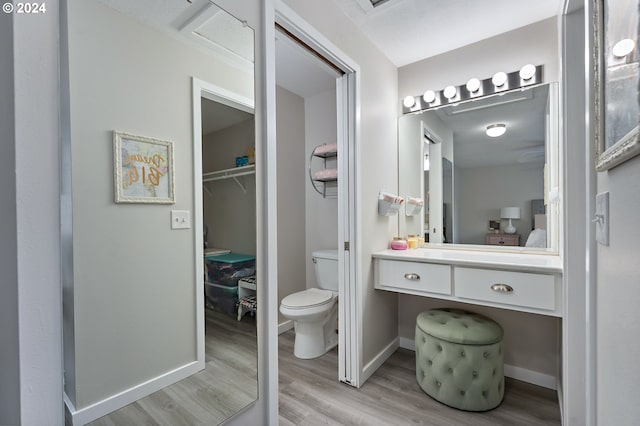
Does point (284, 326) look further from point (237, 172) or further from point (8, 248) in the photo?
point (8, 248)

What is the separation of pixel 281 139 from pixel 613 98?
2510mm

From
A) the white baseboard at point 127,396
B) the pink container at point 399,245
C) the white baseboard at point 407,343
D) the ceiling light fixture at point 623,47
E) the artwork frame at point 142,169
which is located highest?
the ceiling light fixture at point 623,47

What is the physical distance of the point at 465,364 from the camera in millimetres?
1670

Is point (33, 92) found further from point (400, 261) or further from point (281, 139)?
point (281, 139)

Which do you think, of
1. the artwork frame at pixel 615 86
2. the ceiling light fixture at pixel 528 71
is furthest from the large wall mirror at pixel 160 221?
the ceiling light fixture at pixel 528 71

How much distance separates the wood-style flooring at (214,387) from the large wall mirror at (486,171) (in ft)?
5.66

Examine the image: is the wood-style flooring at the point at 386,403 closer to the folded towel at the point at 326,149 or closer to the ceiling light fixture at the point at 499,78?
the folded towel at the point at 326,149

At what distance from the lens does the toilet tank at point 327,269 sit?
8.64ft

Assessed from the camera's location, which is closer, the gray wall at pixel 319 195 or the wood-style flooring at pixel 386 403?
the wood-style flooring at pixel 386 403

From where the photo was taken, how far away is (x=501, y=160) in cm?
217

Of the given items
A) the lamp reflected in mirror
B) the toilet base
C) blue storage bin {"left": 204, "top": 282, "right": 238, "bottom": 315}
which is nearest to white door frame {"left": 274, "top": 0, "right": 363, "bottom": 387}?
the toilet base

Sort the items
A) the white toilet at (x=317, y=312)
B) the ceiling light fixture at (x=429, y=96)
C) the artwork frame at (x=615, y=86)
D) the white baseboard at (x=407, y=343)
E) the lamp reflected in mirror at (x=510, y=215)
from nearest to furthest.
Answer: the artwork frame at (x=615, y=86), the lamp reflected in mirror at (x=510, y=215), the white toilet at (x=317, y=312), the ceiling light fixture at (x=429, y=96), the white baseboard at (x=407, y=343)

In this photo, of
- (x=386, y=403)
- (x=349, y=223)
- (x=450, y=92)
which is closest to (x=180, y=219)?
(x=349, y=223)

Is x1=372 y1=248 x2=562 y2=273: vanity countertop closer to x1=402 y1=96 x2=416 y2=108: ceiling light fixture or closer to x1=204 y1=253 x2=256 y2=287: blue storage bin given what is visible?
x1=204 y1=253 x2=256 y2=287: blue storage bin
